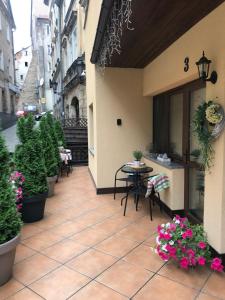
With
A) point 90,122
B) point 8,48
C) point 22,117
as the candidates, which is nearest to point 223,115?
point 22,117

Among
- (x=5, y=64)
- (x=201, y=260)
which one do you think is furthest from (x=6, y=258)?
(x=5, y=64)

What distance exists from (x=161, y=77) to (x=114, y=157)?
5.74 feet

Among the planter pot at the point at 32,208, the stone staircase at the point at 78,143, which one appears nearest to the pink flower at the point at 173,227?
the planter pot at the point at 32,208

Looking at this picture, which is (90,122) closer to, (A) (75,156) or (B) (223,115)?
(A) (75,156)

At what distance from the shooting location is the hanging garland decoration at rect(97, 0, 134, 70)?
7.00 ft

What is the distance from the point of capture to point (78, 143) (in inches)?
318

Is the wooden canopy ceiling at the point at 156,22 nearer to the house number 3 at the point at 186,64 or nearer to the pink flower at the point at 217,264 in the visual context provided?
the house number 3 at the point at 186,64

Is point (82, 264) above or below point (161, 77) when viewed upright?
below

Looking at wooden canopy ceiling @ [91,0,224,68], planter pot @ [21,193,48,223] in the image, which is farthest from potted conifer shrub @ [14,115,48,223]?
wooden canopy ceiling @ [91,0,224,68]

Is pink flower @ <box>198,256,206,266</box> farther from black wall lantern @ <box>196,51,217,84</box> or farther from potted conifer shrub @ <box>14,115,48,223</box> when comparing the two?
potted conifer shrub @ <box>14,115,48,223</box>

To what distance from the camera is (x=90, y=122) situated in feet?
21.4

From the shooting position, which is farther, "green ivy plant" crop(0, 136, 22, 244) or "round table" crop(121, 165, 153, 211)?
"round table" crop(121, 165, 153, 211)

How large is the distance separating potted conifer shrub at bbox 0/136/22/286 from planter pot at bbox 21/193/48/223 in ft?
3.70

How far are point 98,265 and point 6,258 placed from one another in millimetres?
841
